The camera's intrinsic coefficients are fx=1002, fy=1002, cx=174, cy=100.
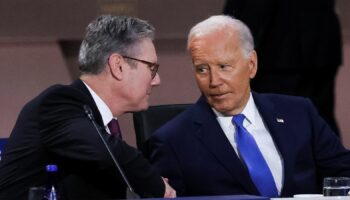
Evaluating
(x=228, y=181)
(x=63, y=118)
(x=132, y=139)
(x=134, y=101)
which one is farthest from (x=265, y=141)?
(x=132, y=139)

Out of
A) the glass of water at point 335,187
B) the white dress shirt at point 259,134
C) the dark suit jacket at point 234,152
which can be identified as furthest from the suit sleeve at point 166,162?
the glass of water at point 335,187

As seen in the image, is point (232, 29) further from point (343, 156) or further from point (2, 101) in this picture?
point (2, 101)

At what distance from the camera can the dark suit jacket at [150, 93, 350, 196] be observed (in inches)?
141

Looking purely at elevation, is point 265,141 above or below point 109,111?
below

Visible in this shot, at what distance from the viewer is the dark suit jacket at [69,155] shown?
10.0 ft

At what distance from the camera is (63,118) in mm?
3123

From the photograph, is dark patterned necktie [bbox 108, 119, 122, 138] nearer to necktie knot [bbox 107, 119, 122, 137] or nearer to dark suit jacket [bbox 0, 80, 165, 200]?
necktie knot [bbox 107, 119, 122, 137]

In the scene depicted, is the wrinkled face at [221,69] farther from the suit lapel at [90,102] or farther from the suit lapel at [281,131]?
the suit lapel at [90,102]

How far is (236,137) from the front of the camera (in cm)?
370

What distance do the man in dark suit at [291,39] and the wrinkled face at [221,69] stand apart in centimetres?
34

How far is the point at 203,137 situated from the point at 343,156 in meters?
Answer: 0.57

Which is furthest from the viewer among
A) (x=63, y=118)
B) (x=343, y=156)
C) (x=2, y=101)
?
(x=2, y=101)

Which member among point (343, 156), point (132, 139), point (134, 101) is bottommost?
point (132, 139)

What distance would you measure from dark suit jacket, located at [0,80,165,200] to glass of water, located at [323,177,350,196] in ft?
1.69
